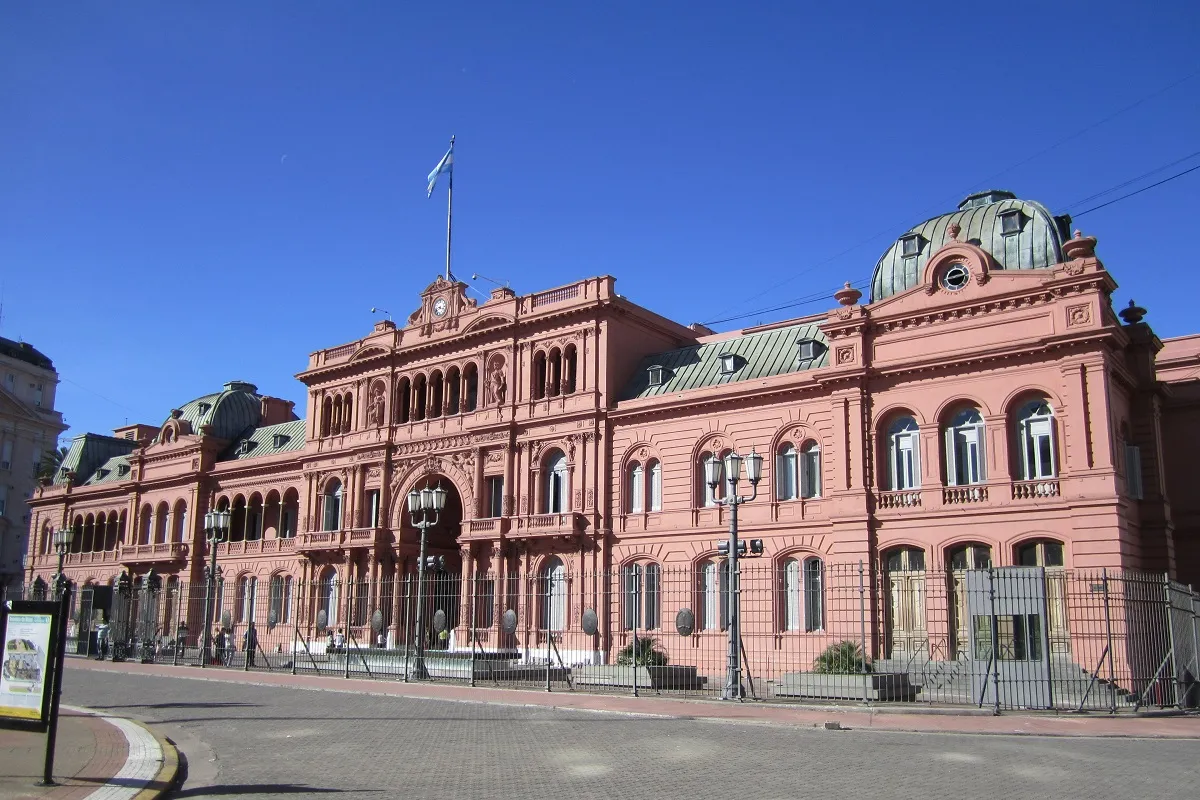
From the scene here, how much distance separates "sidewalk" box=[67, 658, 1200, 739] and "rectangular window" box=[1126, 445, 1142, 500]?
410 inches

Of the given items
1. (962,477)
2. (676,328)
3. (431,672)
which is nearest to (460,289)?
(676,328)

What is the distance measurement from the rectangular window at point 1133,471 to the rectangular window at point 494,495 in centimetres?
2360

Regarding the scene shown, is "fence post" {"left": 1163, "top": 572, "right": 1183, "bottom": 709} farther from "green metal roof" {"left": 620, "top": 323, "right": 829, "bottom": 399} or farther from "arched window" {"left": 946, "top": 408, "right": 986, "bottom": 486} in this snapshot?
"green metal roof" {"left": 620, "top": 323, "right": 829, "bottom": 399}

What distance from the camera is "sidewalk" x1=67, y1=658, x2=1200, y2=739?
62.1 feet

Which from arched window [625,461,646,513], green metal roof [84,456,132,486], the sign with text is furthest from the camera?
green metal roof [84,456,132,486]

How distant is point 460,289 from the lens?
4756 centimetres

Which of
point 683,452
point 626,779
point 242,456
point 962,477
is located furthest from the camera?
point 242,456

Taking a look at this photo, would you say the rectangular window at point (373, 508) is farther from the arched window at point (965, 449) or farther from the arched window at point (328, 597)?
the arched window at point (965, 449)

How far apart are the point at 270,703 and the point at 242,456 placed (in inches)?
1557

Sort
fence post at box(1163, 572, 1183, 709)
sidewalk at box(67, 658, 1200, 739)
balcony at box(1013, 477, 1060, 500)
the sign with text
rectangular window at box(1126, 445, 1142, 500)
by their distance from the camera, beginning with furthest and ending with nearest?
1. rectangular window at box(1126, 445, 1142, 500)
2. balcony at box(1013, 477, 1060, 500)
3. fence post at box(1163, 572, 1183, 709)
4. sidewalk at box(67, 658, 1200, 739)
5. the sign with text

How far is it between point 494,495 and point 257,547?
59.9 feet

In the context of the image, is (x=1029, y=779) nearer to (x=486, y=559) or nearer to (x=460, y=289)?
(x=486, y=559)

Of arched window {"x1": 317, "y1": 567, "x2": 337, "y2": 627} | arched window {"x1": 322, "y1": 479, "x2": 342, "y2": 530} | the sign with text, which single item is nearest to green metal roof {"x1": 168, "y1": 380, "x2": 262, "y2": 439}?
arched window {"x1": 322, "y1": 479, "x2": 342, "y2": 530}

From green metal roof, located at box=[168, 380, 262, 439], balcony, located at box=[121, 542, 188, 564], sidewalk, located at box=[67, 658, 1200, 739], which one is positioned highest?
green metal roof, located at box=[168, 380, 262, 439]
